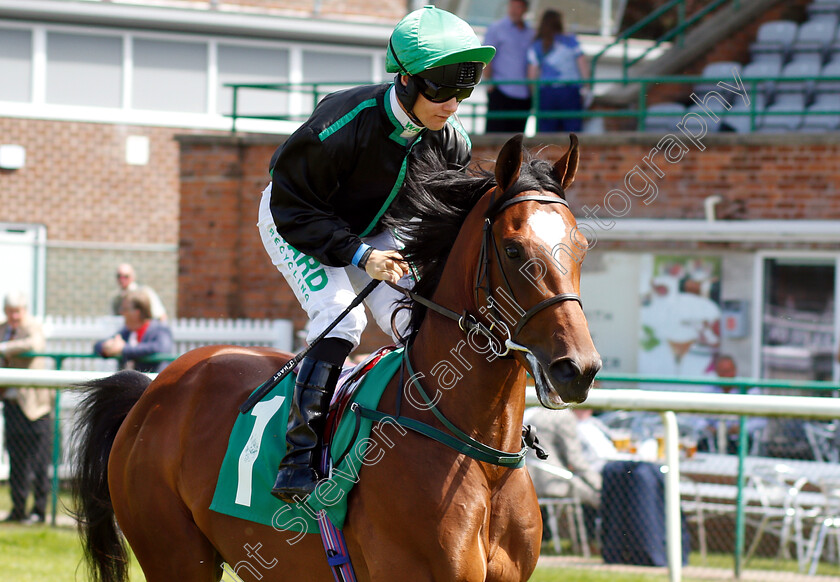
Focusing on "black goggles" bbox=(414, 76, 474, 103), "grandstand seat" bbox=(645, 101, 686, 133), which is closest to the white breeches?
"black goggles" bbox=(414, 76, 474, 103)

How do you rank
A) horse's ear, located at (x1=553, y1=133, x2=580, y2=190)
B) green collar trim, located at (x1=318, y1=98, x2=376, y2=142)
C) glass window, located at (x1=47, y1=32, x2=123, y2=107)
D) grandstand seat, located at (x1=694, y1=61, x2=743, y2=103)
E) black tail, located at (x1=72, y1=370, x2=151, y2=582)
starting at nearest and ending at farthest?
horse's ear, located at (x1=553, y1=133, x2=580, y2=190)
green collar trim, located at (x1=318, y1=98, x2=376, y2=142)
black tail, located at (x1=72, y1=370, x2=151, y2=582)
grandstand seat, located at (x1=694, y1=61, x2=743, y2=103)
glass window, located at (x1=47, y1=32, x2=123, y2=107)

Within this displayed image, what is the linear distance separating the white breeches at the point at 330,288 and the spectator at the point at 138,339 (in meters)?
3.93

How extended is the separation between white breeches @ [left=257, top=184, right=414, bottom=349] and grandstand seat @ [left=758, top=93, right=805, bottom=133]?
24.7 feet

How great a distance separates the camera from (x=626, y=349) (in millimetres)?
10008

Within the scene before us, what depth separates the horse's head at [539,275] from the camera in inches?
101

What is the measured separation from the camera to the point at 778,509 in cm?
604

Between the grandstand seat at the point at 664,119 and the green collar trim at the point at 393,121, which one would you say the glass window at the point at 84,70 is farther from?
the green collar trim at the point at 393,121

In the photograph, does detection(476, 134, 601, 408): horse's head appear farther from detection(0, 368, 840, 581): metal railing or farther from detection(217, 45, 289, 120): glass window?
detection(217, 45, 289, 120): glass window

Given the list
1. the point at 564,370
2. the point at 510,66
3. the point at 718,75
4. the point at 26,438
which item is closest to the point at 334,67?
the point at 510,66

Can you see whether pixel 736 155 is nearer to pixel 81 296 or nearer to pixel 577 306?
pixel 577 306

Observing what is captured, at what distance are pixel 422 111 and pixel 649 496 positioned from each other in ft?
12.2

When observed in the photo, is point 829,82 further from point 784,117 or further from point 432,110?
point 432,110

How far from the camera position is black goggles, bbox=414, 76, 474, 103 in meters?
3.10

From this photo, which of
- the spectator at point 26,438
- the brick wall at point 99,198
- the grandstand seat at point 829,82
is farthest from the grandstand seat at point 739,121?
the brick wall at point 99,198
